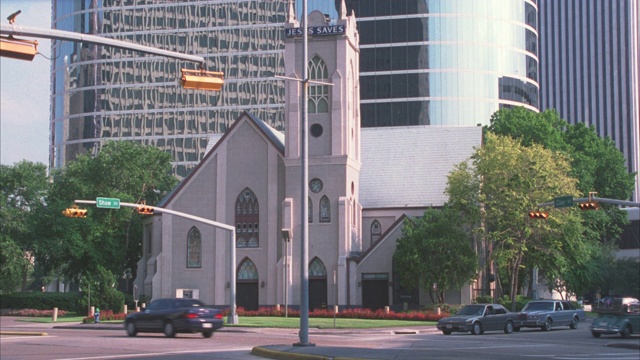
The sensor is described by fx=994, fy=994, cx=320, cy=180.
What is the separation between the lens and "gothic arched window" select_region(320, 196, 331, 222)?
→ 222ft

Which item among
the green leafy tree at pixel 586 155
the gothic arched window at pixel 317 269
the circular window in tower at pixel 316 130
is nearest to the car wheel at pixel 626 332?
the gothic arched window at pixel 317 269

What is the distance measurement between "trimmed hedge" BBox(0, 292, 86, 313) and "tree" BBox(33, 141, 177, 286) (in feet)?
10.4

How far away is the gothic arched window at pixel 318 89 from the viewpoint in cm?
6850

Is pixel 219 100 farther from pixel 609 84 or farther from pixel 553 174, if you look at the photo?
pixel 553 174

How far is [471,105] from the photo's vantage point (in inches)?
4818

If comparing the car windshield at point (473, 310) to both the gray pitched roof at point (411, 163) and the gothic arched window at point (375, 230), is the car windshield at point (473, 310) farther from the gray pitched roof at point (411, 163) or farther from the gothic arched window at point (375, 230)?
the gothic arched window at point (375, 230)

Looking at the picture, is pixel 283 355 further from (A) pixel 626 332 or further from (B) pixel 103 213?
(B) pixel 103 213

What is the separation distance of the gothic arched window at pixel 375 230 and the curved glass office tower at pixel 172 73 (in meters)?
73.0

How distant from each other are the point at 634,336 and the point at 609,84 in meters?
147

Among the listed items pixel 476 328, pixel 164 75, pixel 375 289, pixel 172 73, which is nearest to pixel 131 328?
pixel 476 328

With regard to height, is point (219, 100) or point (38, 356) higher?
point (219, 100)

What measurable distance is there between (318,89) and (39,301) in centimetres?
2767

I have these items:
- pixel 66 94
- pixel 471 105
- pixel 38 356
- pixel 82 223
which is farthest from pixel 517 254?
pixel 66 94

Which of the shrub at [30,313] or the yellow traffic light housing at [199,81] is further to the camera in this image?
the shrub at [30,313]
